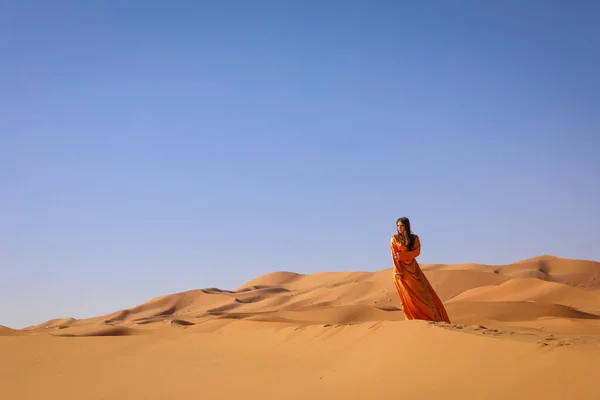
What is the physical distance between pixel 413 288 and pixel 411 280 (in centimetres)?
15

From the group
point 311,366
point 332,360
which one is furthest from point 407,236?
point 311,366

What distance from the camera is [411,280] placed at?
35.9ft

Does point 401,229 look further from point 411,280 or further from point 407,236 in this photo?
point 411,280

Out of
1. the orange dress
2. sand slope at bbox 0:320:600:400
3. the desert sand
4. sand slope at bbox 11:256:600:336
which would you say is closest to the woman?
the orange dress

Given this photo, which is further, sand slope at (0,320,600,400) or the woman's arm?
the woman's arm

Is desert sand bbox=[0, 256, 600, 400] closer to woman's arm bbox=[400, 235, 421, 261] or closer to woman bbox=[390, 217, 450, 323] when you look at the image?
woman bbox=[390, 217, 450, 323]

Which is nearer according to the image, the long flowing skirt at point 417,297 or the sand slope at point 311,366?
the sand slope at point 311,366

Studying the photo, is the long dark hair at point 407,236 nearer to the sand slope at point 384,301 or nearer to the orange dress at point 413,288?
the orange dress at point 413,288

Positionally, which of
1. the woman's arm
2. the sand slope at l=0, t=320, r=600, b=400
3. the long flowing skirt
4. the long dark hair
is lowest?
the sand slope at l=0, t=320, r=600, b=400

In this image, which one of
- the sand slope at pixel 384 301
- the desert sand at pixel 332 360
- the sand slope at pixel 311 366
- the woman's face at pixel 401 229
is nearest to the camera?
the sand slope at pixel 311 366

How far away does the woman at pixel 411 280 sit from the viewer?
1084cm

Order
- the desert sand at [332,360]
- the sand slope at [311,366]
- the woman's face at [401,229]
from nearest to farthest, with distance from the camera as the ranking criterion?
the sand slope at [311,366] → the desert sand at [332,360] → the woman's face at [401,229]

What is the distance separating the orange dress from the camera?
35.6ft

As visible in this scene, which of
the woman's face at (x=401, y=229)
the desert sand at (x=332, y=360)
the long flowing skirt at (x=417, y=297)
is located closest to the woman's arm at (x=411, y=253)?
the long flowing skirt at (x=417, y=297)
